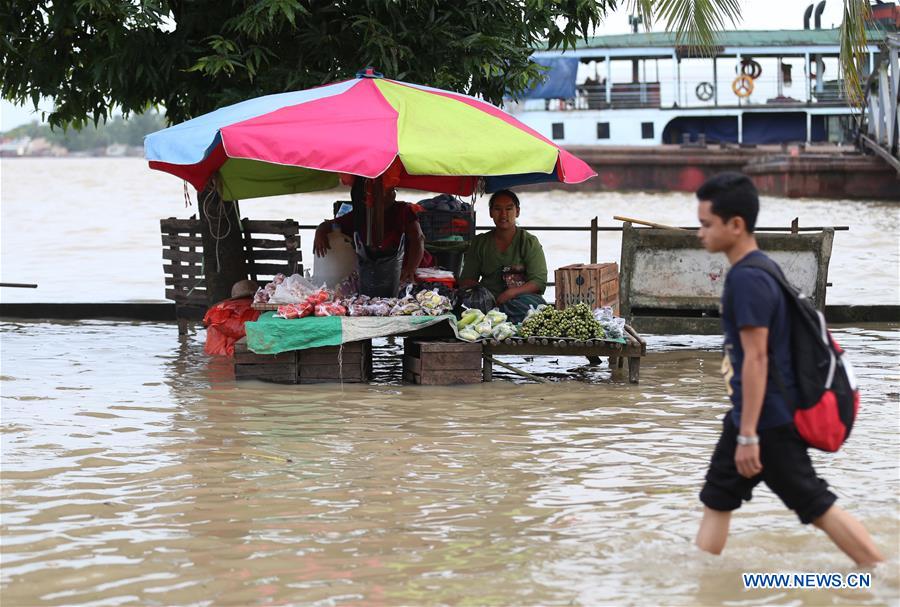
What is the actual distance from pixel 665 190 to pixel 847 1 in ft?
105

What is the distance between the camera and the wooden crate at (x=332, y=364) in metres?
9.10

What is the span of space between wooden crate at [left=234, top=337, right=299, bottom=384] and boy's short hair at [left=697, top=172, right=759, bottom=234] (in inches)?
208

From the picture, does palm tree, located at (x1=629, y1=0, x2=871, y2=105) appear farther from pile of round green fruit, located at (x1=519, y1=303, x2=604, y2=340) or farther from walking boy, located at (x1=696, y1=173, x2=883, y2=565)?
walking boy, located at (x1=696, y1=173, x2=883, y2=565)

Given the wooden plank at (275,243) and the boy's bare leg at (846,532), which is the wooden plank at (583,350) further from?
the boy's bare leg at (846,532)

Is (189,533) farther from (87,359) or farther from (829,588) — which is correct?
(87,359)

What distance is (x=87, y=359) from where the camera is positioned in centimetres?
1037

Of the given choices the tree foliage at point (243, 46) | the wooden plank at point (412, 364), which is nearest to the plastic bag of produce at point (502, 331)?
the wooden plank at point (412, 364)

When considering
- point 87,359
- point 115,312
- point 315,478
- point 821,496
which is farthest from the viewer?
point 115,312

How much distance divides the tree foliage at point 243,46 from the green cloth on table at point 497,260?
1.81 meters

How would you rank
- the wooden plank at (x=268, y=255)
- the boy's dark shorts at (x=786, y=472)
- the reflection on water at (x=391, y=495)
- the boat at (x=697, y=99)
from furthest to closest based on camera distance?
the boat at (x=697, y=99), the wooden plank at (x=268, y=255), the reflection on water at (x=391, y=495), the boy's dark shorts at (x=786, y=472)

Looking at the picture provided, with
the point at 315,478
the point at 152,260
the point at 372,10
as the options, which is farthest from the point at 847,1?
the point at 152,260

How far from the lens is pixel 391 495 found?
585 centimetres

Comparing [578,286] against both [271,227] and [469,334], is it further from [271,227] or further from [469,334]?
[271,227]

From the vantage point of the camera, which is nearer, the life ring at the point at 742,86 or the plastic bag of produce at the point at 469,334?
the plastic bag of produce at the point at 469,334
